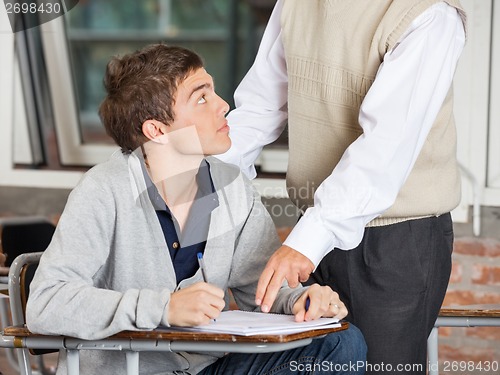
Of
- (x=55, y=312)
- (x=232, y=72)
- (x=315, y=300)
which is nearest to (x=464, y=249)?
(x=232, y=72)

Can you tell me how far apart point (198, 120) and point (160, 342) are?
0.52 metres

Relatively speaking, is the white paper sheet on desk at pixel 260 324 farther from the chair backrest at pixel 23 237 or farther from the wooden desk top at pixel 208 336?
the chair backrest at pixel 23 237

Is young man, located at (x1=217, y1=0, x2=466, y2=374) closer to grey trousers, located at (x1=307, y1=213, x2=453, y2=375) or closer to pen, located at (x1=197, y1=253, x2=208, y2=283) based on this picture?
grey trousers, located at (x1=307, y1=213, x2=453, y2=375)

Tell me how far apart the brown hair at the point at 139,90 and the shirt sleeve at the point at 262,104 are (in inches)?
9.6

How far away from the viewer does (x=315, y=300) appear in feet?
4.79

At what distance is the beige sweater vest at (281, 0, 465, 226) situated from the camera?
5.29 feet

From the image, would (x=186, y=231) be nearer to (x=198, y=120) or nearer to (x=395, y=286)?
(x=198, y=120)

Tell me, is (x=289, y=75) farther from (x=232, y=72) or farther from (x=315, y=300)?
(x=232, y=72)

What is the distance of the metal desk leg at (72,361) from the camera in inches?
56.8

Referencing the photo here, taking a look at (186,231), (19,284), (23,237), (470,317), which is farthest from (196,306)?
(23,237)

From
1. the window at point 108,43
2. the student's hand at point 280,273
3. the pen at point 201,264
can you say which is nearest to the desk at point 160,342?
the student's hand at point 280,273

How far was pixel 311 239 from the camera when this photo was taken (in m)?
1.48

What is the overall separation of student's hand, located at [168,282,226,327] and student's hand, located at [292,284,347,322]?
15cm

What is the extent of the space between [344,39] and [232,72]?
160 centimetres
